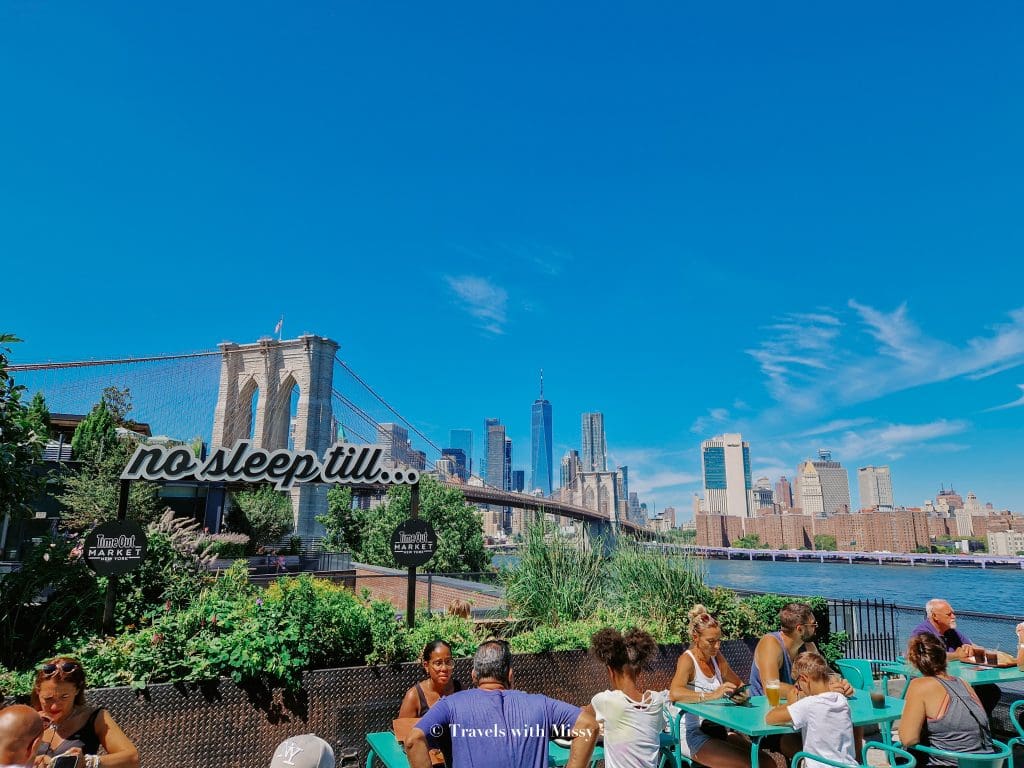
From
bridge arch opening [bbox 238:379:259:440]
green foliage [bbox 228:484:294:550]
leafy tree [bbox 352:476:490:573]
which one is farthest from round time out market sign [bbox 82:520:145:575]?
bridge arch opening [bbox 238:379:259:440]

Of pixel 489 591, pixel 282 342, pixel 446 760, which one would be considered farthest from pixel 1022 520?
pixel 446 760

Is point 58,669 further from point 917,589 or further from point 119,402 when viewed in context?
point 917,589

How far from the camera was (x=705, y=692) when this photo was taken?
Result: 390 cm

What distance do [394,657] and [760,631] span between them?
4.17 m

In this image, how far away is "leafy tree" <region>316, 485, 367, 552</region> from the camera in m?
25.2

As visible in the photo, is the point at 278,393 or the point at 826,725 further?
the point at 278,393

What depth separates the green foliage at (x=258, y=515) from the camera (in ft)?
83.7

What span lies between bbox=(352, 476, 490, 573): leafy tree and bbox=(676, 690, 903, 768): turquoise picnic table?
17.9 meters

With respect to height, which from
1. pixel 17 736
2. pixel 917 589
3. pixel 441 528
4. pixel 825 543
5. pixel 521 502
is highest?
pixel 521 502

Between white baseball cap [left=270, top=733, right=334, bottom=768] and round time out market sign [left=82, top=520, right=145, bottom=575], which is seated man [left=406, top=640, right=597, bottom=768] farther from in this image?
round time out market sign [left=82, top=520, right=145, bottom=575]

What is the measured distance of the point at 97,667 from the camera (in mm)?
3930

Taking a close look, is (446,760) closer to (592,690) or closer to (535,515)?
(592,690)

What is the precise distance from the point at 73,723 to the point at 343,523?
76.8ft

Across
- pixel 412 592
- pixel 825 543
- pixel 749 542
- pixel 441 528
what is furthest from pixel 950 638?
pixel 749 542
